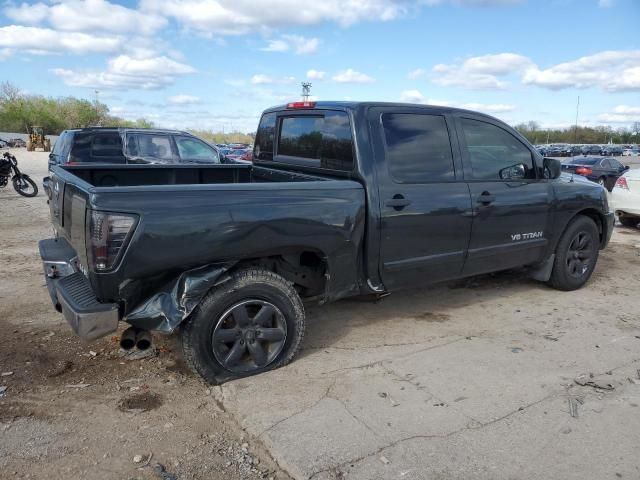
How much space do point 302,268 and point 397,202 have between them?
2.92 ft

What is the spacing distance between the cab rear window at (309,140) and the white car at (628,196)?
7.71 m

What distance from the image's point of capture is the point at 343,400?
3410 millimetres

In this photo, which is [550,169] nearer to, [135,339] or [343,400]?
[343,400]

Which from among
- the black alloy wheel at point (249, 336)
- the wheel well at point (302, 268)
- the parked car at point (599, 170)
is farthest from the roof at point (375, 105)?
the parked car at point (599, 170)

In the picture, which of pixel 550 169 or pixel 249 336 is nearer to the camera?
pixel 249 336

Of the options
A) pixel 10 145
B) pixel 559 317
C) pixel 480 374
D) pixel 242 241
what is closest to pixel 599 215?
pixel 559 317

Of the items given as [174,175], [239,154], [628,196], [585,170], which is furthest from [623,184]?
[239,154]

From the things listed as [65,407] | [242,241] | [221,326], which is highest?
[242,241]

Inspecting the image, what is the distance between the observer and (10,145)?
50.9 metres

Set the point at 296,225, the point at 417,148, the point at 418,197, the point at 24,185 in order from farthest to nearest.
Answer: the point at 24,185
the point at 417,148
the point at 418,197
the point at 296,225

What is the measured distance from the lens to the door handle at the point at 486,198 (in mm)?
4625

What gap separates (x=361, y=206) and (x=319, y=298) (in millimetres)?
796

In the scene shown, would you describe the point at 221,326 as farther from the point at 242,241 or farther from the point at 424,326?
the point at 424,326

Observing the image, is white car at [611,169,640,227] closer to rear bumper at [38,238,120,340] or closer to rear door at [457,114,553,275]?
rear door at [457,114,553,275]
